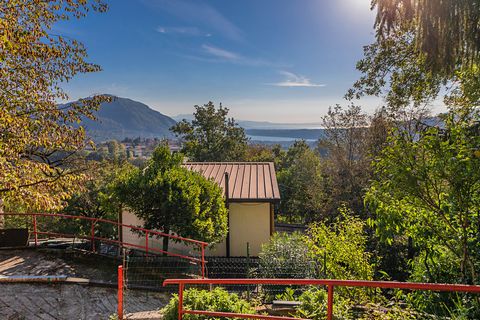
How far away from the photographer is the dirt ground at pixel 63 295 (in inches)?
230

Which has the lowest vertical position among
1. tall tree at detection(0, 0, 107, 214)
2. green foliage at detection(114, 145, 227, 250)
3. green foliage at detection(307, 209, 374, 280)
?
green foliage at detection(307, 209, 374, 280)

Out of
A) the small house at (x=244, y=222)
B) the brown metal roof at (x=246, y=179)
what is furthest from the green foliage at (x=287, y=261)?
the brown metal roof at (x=246, y=179)

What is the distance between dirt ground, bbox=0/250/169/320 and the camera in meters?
5.84

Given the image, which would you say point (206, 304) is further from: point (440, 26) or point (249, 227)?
point (249, 227)

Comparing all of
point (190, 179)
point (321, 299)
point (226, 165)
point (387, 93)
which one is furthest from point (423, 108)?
point (321, 299)

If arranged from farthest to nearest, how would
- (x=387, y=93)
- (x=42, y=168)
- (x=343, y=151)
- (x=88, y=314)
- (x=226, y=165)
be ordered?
1. (x=343, y=151)
2. (x=226, y=165)
3. (x=387, y=93)
4. (x=42, y=168)
5. (x=88, y=314)

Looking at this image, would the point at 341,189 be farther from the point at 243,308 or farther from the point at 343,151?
the point at 243,308

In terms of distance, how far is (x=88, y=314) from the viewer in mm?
5914

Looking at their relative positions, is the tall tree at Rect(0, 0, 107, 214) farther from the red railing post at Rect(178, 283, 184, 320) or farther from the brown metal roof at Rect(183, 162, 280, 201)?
the brown metal roof at Rect(183, 162, 280, 201)

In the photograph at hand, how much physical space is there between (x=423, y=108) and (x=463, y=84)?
10.9m

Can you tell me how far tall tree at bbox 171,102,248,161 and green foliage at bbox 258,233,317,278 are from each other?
21.4 m

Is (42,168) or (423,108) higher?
(423,108)

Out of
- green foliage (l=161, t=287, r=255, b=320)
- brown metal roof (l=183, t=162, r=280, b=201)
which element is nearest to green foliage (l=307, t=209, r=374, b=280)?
green foliage (l=161, t=287, r=255, b=320)

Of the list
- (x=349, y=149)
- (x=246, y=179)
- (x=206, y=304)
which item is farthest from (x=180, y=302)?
(x=349, y=149)
